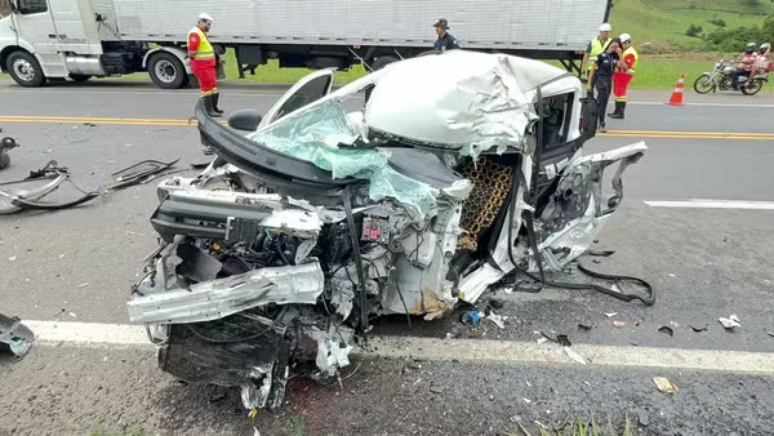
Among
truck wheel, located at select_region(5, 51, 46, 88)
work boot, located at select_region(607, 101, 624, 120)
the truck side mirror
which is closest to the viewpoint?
the truck side mirror

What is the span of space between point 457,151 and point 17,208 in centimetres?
459

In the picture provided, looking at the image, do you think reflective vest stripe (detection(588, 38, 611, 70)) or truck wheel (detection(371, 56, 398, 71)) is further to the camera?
truck wheel (detection(371, 56, 398, 71))

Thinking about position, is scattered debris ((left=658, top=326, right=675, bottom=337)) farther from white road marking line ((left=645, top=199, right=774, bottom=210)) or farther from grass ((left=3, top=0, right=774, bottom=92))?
grass ((left=3, top=0, right=774, bottom=92))

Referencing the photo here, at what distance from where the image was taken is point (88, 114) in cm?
982

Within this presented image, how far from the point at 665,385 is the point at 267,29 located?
13.6 m

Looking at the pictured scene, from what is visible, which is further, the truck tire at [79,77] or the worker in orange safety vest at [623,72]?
the truck tire at [79,77]

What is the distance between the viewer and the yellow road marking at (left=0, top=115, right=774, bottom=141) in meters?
8.88

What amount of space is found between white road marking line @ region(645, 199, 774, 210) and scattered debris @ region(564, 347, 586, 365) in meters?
3.17

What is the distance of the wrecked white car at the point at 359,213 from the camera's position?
99.5 inches

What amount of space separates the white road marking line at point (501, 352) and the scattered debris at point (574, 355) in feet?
0.08

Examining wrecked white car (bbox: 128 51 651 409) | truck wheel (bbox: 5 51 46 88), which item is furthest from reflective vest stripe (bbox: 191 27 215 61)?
wrecked white car (bbox: 128 51 651 409)

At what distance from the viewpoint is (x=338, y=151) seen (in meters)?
3.06

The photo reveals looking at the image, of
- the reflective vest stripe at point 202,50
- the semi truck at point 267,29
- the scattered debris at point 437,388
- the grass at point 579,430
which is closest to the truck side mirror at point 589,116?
the grass at point 579,430

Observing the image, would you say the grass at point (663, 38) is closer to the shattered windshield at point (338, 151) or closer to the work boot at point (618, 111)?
the work boot at point (618, 111)
